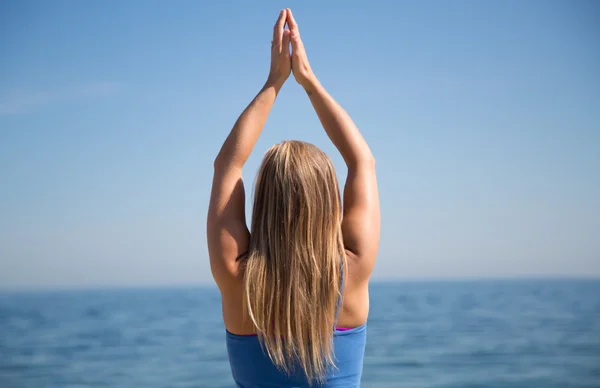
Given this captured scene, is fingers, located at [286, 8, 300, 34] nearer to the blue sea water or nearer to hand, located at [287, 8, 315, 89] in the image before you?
hand, located at [287, 8, 315, 89]

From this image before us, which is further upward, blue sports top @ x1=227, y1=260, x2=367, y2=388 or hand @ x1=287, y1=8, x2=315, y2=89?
hand @ x1=287, y1=8, x2=315, y2=89

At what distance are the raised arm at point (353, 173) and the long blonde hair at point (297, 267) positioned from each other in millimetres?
53

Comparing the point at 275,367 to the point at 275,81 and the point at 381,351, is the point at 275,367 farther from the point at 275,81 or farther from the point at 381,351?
the point at 381,351

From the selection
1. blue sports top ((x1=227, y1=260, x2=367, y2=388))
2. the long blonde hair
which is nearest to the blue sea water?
blue sports top ((x1=227, y1=260, x2=367, y2=388))

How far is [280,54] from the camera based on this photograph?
1925 millimetres

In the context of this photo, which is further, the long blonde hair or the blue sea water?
the blue sea water

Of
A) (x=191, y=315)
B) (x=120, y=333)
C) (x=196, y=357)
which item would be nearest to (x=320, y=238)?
(x=196, y=357)

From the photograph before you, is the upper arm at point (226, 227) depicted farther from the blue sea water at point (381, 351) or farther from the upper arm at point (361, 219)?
the blue sea water at point (381, 351)

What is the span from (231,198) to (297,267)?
254 millimetres

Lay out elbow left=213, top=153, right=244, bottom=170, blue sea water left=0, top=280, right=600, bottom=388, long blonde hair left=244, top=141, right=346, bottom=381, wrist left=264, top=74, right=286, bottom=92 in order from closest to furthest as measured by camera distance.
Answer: long blonde hair left=244, top=141, right=346, bottom=381
elbow left=213, top=153, right=244, bottom=170
wrist left=264, top=74, right=286, bottom=92
blue sea water left=0, top=280, right=600, bottom=388

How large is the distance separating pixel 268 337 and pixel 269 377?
0.36 ft

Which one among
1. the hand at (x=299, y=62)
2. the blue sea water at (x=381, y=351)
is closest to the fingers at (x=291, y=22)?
the hand at (x=299, y=62)

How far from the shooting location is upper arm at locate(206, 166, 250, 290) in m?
1.55

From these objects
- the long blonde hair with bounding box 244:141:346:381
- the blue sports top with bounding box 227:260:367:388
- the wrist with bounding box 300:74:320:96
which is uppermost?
the wrist with bounding box 300:74:320:96
